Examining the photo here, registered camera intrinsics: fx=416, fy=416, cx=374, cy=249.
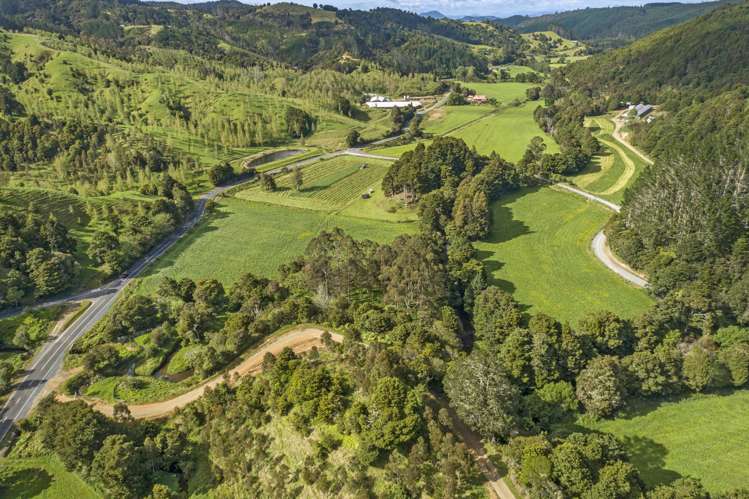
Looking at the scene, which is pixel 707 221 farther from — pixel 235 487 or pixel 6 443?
pixel 6 443

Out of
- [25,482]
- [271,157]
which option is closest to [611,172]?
[271,157]

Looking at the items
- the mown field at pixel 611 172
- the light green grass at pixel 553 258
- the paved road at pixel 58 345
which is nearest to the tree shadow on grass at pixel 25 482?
the paved road at pixel 58 345

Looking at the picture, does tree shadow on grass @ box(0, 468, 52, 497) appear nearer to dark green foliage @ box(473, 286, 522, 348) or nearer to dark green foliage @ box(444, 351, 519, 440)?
dark green foliage @ box(444, 351, 519, 440)

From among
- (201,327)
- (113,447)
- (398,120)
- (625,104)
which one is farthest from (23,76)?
(625,104)

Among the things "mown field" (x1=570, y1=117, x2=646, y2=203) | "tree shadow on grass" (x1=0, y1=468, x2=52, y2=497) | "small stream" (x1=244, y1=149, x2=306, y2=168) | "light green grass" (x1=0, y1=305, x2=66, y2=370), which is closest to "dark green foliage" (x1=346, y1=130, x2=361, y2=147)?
"small stream" (x1=244, y1=149, x2=306, y2=168)

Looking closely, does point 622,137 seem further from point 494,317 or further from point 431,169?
point 494,317
